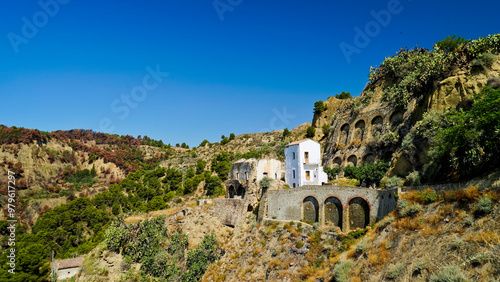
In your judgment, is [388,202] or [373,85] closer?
[388,202]

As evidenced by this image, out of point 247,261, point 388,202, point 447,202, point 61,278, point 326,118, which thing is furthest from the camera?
point 326,118

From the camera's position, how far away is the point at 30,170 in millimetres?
82750

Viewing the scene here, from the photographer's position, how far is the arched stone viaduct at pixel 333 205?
949 inches

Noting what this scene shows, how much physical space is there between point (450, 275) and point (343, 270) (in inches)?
322

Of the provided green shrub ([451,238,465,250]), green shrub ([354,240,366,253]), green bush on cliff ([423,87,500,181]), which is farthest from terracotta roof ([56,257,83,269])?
green bush on cliff ([423,87,500,181])

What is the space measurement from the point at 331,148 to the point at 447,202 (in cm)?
3357

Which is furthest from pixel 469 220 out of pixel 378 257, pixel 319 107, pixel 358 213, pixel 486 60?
pixel 319 107

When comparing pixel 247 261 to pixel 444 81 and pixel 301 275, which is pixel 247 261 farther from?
pixel 444 81

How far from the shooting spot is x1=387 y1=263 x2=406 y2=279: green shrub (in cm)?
1501

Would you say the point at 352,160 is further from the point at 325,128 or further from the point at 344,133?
the point at 325,128

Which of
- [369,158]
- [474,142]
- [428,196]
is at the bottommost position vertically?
[428,196]

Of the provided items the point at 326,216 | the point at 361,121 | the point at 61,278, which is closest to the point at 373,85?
the point at 361,121

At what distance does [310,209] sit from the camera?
1150 inches

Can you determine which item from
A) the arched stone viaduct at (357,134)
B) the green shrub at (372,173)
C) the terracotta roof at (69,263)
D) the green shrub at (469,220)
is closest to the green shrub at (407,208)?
the green shrub at (469,220)
